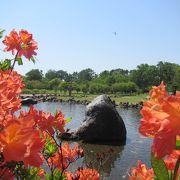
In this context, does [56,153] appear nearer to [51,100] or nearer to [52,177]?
[52,177]

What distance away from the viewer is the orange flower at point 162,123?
2.39ft

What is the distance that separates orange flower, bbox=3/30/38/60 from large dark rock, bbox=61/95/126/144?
14.3 metres

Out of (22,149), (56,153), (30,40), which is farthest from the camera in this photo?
(30,40)

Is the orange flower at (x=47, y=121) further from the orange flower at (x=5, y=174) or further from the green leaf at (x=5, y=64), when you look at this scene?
the green leaf at (x=5, y=64)

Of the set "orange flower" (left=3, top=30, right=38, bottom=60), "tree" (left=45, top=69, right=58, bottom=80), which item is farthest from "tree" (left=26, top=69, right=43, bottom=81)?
"orange flower" (left=3, top=30, right=38, bottom=60)

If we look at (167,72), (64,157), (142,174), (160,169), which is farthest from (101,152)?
(167,72)

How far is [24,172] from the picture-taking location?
1.79 m

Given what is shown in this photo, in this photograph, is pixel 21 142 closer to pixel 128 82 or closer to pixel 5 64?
pixel 5 64

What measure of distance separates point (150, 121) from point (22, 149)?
0.96 ft

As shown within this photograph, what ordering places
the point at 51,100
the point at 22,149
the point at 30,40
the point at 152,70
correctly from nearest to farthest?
1. the point at 22,149
2. the point at 30,40
3. the point at 51,100
4. the point at 152,70

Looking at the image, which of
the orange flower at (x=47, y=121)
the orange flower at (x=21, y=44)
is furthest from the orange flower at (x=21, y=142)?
the orange flower at (x=21, y=44)

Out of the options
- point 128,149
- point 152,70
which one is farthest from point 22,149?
point 152,70

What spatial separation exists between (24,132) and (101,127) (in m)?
16.6

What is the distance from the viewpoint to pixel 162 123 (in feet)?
2.44
